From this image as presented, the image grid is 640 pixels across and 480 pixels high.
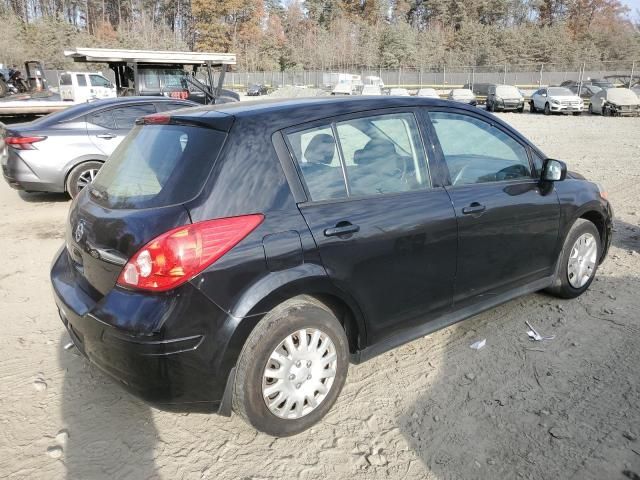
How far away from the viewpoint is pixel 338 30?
268 ft

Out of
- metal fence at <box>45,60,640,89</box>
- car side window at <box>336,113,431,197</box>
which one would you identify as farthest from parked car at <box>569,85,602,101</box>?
car side window at <box>336,113,431,197</box>

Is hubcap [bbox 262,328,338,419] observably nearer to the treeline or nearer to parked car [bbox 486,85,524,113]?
parked car [bbox 486,85,524,113]

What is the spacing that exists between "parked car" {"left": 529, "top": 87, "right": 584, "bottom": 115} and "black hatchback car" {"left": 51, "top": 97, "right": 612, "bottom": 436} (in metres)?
25.4

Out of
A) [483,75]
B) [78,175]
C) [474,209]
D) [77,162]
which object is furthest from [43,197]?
[483,75]

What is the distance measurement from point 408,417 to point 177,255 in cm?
154

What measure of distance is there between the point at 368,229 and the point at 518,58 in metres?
73.9

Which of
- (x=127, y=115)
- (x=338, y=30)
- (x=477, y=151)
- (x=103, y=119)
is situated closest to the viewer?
(x=477, y=151)

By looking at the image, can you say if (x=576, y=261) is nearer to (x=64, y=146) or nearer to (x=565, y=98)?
(x=64, y=146)

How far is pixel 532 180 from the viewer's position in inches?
145

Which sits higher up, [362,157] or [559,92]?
[559,92]

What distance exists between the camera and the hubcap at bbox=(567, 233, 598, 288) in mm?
4094

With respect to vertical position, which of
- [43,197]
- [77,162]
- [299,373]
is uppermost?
[77,162]

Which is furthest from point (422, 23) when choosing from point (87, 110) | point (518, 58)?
point (87, 110)

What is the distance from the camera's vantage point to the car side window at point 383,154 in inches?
113
